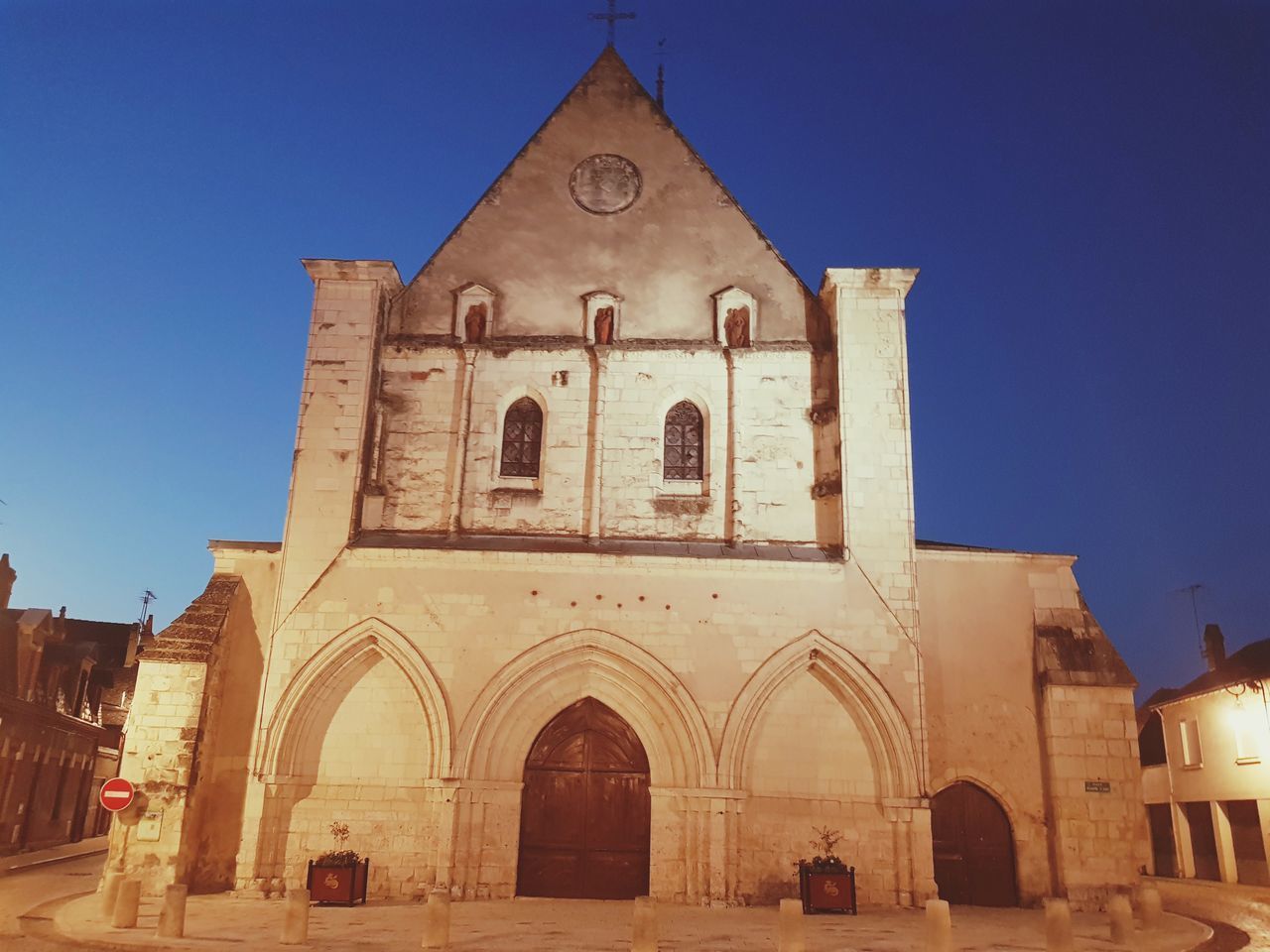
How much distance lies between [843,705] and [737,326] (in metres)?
5.92

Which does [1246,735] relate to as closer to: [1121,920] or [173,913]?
[1121,920]

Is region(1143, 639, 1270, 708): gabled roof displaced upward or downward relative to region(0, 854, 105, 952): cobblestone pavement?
upward

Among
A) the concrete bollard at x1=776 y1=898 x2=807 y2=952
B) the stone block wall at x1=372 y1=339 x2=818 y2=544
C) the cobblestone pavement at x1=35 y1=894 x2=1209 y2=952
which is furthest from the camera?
the stone block wall at x1=372 y1=339 x2=818 y2=544

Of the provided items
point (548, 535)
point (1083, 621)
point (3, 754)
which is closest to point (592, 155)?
point (548, 535)

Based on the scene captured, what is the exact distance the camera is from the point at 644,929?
929 centimetres

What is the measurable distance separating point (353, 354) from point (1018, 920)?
1194cm

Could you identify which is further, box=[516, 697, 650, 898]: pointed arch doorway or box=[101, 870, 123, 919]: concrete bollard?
box=[516, 697, 650, 898]: pointed arch doorway

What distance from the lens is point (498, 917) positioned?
38.7ft

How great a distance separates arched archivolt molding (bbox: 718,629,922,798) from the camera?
13.7m

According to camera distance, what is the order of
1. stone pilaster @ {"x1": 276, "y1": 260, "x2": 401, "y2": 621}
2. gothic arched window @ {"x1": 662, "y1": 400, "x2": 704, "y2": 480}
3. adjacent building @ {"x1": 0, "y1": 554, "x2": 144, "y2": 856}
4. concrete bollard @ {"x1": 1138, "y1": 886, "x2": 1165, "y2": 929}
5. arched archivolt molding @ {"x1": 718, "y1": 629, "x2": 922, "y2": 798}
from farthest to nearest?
adjacent building @ {"x1": 0, "y1": 554, "x2": 144, "y2": 856}
gothic arched window @ {"x1": 662, "y1": 400, "x2": 704, "y2": 480}
stone pilaster @ {"x1": 276, "y1": 260, "x2": 401, "y2": 621}
arched archivolt molding @ {"x1": 718, "y1": 629, "x2": 922, "y2": 798}
concrete bollard @ {"x1": 1138, "y1": 886, "x2": 1165, "y2": 929}

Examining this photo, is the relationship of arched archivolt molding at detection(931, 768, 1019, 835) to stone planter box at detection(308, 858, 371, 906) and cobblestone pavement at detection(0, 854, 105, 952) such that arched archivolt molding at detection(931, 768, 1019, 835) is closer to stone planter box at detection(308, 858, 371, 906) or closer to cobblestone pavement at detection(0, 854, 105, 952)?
stone planter box at detection(308, 858, 371, 906)

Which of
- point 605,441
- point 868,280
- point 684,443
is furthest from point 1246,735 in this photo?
point 605,441

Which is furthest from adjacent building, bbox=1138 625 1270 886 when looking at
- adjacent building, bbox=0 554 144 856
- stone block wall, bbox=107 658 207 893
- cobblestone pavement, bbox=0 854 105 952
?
adjacent building, bbox=0 554 144 856

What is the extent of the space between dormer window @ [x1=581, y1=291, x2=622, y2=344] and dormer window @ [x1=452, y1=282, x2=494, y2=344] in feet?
4.89
